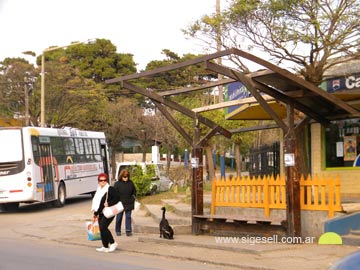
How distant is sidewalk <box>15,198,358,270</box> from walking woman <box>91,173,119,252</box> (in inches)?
15.7

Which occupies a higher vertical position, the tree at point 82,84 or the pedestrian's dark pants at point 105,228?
the tree at point 82,84

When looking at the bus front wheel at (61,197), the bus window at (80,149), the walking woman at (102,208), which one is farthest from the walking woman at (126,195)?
the bus window at (80,149)

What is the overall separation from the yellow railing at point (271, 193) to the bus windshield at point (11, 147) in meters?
9.56

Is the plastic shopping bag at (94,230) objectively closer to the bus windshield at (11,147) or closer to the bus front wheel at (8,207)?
the bus windshield at (11,147)

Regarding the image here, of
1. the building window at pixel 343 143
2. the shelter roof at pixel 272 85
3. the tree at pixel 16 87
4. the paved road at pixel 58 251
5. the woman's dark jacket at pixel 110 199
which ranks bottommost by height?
the paved road at pixel 58 251

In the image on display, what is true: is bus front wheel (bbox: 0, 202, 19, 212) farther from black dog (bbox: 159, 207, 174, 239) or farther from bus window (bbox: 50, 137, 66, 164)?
black dog (bbox: 159, 207, 174, 239)

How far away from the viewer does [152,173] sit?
2300cm

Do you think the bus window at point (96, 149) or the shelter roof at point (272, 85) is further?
the bus window at point (96, 149)

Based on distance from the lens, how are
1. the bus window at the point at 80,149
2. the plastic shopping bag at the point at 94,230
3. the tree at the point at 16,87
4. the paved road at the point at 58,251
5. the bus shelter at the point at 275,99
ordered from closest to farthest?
the paved road at the point at 58,251 → the bus shelter at the point at 275,99 → the plastic shopping bag at the point at 94,230 → the bus window at the point at 80,149 → the tree at the point at 16,87

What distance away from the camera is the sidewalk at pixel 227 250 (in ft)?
31.6

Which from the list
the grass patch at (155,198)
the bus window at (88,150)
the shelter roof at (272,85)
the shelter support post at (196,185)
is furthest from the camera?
the bus window at (88,150)

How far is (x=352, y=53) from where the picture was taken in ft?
43.8

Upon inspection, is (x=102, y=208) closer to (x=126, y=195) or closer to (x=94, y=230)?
(x=94, y=230)

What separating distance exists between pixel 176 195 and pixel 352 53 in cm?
984
